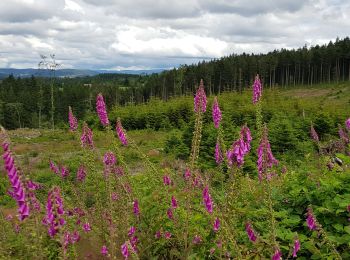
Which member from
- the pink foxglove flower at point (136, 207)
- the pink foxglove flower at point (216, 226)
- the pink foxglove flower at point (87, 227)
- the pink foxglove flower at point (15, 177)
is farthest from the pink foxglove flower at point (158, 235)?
the pink foxglove flower at point (15, 177)

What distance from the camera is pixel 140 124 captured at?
3394 cm

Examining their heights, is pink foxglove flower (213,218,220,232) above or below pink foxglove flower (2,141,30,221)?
below

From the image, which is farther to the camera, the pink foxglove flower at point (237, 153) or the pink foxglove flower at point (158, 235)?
the pink foxglove flower at point (158, 235)

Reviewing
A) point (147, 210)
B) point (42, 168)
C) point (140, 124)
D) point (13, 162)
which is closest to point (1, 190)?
point (42, 168)

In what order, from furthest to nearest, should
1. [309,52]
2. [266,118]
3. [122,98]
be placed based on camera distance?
[122,98] → [309,52] → [266,118]

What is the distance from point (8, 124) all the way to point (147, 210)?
8398cm

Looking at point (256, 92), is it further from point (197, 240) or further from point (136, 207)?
point (136, 207)

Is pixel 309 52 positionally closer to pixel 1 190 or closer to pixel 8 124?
pixel 8 124

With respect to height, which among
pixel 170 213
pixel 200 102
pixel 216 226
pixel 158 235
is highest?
pixel 200 102

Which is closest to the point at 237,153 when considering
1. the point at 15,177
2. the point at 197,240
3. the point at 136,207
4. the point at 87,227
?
the point at 197,240

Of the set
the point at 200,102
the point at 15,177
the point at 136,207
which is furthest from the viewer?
the point at 136,207

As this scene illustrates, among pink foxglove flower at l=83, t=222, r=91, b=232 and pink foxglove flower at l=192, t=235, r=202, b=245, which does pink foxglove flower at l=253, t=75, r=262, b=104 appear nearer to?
pink foxglove flower at l=192, t=235, r=202, b=245

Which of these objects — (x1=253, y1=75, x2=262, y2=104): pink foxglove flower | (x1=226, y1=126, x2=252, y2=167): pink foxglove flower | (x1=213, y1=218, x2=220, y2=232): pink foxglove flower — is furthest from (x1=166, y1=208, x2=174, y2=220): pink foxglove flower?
(x1=253, y1=75, x2=262, y2=104): pink foxglove flower

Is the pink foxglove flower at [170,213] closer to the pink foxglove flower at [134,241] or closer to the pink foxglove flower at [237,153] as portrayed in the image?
the pink foxglove flower at [134,241]
